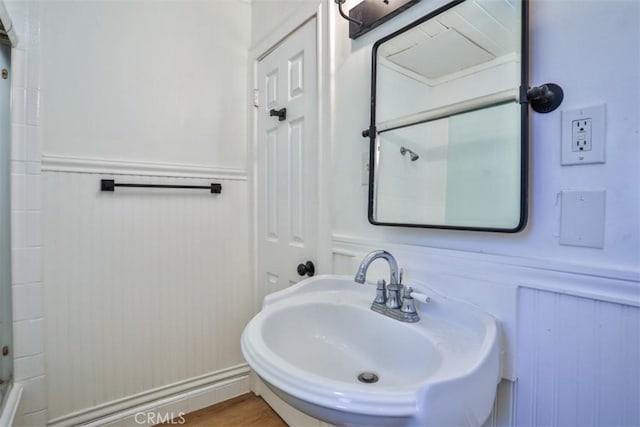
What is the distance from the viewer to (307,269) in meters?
1.34

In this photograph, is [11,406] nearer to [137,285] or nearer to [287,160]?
[137,285]

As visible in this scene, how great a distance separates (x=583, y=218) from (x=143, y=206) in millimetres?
1618

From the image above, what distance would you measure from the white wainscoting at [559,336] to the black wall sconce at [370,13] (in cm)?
77

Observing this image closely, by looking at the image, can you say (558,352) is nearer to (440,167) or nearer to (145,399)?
(440,167)

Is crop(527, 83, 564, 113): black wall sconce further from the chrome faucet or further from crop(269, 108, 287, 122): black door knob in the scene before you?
crop(269, 108, 287, 122): black door knob

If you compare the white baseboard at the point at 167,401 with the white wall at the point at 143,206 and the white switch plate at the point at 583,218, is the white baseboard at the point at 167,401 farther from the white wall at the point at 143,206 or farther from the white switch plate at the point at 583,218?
the white switch plate at the point at 583,218

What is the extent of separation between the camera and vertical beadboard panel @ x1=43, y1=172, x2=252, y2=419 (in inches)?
51.6

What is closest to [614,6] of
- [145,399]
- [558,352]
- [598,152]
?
[598,152]

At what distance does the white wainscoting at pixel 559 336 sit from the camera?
1.88ft

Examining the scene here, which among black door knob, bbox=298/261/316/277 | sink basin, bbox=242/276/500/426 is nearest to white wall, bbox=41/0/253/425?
black door knob, bbox=298/261/316/277

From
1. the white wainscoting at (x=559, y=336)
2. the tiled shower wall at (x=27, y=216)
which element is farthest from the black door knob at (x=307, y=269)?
the tiled shower wall at (x=27, y=216)

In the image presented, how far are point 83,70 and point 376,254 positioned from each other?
146 cm

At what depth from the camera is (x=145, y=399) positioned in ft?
4.84

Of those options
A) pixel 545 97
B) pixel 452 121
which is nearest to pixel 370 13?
pixel 452 121
